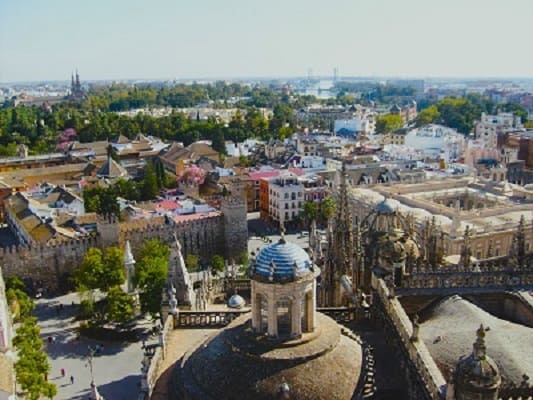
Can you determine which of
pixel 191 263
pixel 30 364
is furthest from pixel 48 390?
pixel 191 263

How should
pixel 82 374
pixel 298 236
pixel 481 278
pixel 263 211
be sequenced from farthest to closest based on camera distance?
pixel 263 211 → pixel 298 236 → pixel 82 374 → pixel 481 278

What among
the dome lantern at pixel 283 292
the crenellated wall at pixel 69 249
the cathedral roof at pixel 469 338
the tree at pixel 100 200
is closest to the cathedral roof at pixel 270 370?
the dome lantern at pixel 283 292

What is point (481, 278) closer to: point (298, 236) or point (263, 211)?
point (298, 236)

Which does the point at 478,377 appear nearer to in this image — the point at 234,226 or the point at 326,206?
the point at 234,226

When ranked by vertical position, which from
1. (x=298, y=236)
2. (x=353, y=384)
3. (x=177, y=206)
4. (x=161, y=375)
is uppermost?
(x=353, y=384)

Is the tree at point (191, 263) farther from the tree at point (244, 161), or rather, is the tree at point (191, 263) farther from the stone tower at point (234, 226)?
the tree at point (244, 161)

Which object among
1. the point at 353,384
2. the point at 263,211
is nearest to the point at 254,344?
the point at 353,384

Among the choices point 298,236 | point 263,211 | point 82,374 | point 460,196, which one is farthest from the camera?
point 263,211
